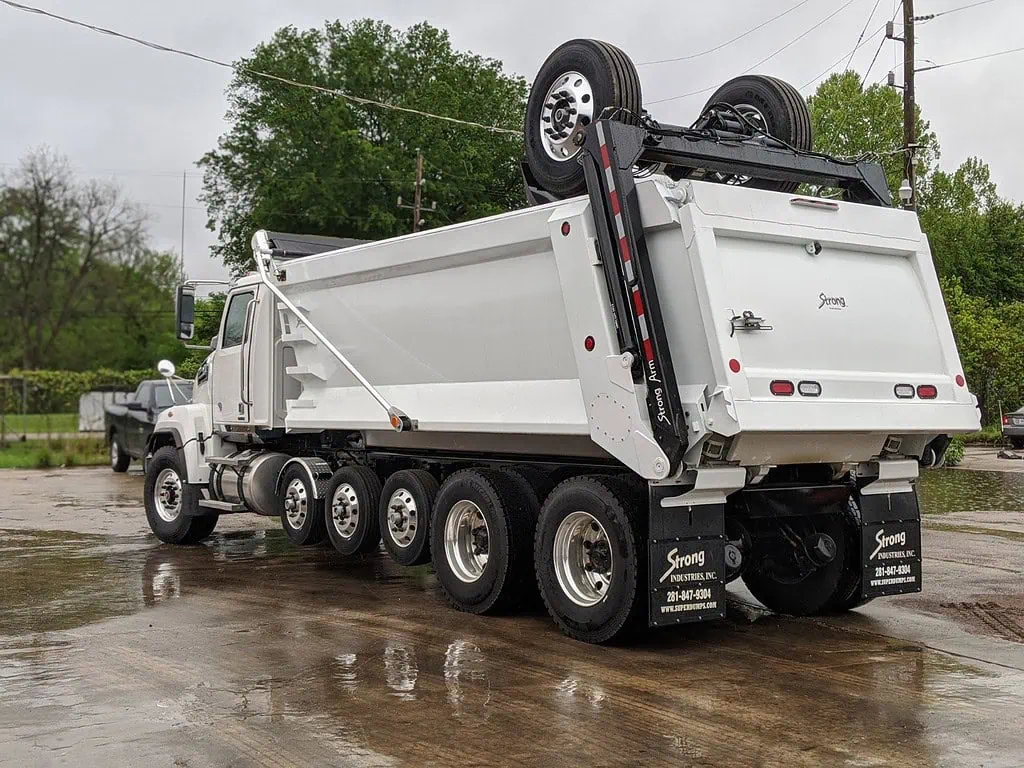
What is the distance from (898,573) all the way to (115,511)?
38.3 ft

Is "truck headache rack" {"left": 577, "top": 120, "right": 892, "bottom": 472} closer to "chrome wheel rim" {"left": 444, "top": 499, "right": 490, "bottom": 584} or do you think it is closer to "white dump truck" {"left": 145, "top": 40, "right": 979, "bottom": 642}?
"white dump truck" {"left": 145, "top": 40, "right": 979, "bottom": 642}

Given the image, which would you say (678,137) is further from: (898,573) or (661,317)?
(898,573)

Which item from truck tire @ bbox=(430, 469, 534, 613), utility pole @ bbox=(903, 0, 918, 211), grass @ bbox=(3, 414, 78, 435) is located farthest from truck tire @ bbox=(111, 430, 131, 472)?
truck tire @ bbox=(430, 469, 534, 613)

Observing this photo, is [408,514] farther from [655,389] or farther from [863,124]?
[863,124]

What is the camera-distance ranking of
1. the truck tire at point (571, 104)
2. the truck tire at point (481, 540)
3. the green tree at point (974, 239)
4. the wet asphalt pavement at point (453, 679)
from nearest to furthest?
1. the wet asphalt pavement at point (453, 679)
2. the truck tire at point (571, 104)
3. the truck tire at point (481, 540)
4. the green tree at point (974, 239)

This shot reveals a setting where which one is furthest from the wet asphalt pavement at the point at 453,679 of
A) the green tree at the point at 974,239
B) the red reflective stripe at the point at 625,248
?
the green tree at the point at 974,239

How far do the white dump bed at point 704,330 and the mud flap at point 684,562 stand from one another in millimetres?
348

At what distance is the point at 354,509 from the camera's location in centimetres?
1076

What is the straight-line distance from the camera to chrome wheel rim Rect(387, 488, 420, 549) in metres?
10.0

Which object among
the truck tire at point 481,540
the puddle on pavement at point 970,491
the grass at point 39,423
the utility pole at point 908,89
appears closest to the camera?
the truck tire at point 481,540

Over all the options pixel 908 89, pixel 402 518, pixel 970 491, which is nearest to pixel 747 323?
pixel 402 518

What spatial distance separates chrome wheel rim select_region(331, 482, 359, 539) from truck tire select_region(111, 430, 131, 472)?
14.9m

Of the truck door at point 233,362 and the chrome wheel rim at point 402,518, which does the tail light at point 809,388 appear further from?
the truck door at point 233,362

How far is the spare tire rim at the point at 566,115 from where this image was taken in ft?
27.4
